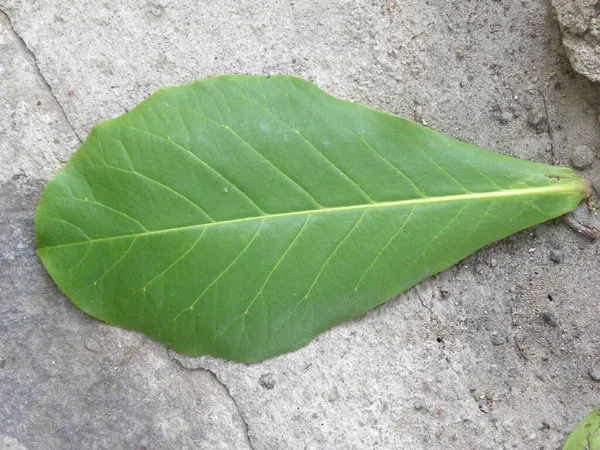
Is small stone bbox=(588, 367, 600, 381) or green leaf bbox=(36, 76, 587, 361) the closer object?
green leaf bbox=(36, 76, 587, 361)

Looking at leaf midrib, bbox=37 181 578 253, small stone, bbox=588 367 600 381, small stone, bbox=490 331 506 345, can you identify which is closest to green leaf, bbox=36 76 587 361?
leaf midrib, bbox=37 181 578 253

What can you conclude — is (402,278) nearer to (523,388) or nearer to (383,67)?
(523,388)

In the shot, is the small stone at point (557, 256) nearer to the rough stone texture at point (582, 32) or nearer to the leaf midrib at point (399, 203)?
the leaf midrib at point (399, 203)

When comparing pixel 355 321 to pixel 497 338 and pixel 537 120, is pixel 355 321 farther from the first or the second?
pixel 537 120

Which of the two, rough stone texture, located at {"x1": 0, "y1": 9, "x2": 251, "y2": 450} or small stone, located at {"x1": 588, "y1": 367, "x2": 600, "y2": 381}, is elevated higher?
small stone, located at {"x1": 588, "y1": 367, "x2": 600, "y2": 381}

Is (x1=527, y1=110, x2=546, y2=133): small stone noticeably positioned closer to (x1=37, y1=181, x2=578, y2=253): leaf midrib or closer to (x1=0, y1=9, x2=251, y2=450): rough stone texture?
(x1=37, y1=181, x2=578, y2=253): leaf midrib

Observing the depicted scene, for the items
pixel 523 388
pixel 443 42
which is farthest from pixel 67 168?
pixel 523 388

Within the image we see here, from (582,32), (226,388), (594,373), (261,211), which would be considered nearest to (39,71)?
(261,211)
